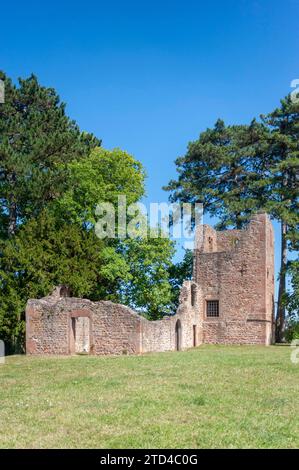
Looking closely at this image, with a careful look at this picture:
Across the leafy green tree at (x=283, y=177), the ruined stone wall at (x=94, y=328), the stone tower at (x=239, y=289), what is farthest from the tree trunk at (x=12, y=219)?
the leafy green tree at (x=283, y=177)

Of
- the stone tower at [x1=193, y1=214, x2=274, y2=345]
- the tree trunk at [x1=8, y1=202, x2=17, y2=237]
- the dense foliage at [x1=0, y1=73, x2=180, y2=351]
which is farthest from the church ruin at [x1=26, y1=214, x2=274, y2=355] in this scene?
the tree trunk at [x1=8, y1=202, x2=17, y2=237]

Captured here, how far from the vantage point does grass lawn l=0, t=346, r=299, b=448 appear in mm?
9430

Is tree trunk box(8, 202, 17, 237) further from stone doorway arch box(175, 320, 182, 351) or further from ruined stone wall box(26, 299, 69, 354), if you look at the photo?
stone doorway arch box(175, 320, 182, 351)

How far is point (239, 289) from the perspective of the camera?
1388 inches

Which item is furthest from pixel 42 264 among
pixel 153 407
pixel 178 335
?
pixel 153 407

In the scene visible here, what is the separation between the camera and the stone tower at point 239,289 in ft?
114

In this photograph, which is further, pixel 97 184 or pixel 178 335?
pixel 97 184

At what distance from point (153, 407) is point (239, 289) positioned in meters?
24.0

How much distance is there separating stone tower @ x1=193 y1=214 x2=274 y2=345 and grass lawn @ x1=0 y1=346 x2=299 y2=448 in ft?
52.2

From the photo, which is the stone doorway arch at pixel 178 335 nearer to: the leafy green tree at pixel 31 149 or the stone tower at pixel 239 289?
the stone tower at pixel 239 289

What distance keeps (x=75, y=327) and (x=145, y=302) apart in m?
8.34

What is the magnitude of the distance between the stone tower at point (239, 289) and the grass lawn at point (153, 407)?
15.9m

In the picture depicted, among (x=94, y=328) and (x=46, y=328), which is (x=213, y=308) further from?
(x=46, y=328)
